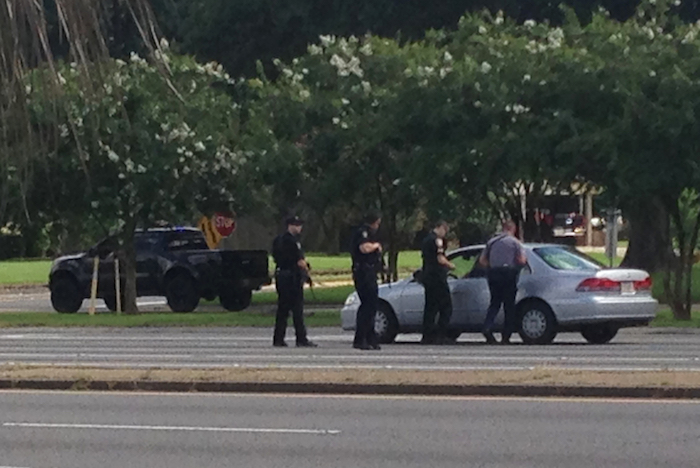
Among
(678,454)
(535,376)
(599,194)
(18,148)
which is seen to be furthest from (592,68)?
(18,148)

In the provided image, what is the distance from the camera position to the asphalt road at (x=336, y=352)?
63.2 feet

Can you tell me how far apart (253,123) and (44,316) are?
19.5 ft

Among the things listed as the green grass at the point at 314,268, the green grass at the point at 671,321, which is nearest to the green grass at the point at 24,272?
the green grass at the point at 314,268

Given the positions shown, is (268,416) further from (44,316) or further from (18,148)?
(44,316)

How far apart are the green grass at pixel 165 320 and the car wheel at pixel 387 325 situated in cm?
528

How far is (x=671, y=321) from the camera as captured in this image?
28.1m

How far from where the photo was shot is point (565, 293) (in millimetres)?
22500

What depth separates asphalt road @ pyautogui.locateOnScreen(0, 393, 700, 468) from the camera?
456 inches

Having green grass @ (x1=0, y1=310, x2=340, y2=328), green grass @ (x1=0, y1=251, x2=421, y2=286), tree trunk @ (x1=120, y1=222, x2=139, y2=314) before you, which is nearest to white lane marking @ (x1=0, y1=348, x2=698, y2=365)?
green grass @ (x1=0, y1=310, x2=340, y2=328)

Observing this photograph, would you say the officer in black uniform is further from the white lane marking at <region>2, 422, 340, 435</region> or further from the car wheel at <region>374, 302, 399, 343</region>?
the white lane marking at <region>2, 422, 340, 435</region>

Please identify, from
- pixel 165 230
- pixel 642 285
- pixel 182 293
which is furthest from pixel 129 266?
pixel 642 285

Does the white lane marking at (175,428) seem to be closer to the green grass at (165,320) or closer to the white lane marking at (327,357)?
the white lane marking at (327,357)

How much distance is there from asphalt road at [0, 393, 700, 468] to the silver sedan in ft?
24.9

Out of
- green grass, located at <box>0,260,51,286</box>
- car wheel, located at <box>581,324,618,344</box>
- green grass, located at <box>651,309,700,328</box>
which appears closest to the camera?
car wheel, located at <box>581,324,618,344</box>
